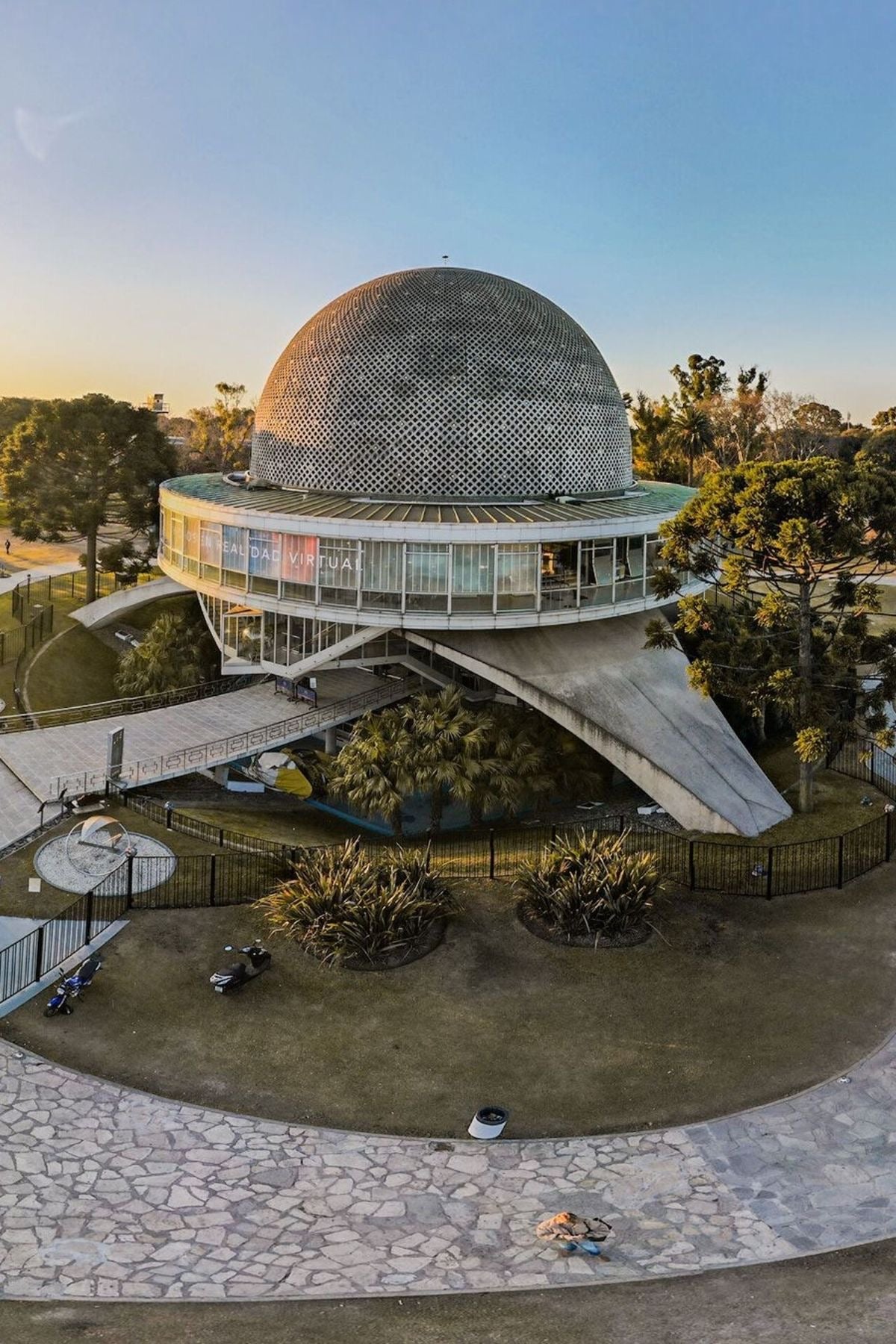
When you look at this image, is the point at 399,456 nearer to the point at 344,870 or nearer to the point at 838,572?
the point at 838,572

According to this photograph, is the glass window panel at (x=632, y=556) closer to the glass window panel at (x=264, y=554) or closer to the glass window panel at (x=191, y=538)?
the glass window panel at (x=264, y=554)

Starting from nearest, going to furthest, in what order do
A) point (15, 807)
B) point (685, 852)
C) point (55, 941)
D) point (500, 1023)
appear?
1. point (500, 1023)
2. point (55, 941)
3. point (685, 852)
4. point (15, 807)

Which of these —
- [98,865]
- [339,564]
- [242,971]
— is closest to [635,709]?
[339,564]

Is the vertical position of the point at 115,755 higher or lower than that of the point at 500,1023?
higher

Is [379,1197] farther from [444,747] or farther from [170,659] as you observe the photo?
[170,659]

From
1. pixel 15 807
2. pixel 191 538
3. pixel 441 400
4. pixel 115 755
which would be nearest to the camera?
pixel 15 807

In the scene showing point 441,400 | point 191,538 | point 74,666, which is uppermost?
point 441,400

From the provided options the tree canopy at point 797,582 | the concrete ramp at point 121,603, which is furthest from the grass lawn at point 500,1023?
the concrete ramp at point 121,603
